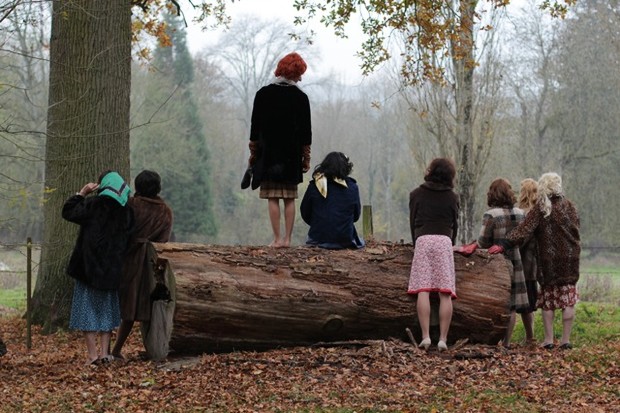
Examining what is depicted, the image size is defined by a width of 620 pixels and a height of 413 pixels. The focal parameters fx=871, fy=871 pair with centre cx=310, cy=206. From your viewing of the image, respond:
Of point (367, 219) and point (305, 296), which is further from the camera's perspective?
point (367, 219)

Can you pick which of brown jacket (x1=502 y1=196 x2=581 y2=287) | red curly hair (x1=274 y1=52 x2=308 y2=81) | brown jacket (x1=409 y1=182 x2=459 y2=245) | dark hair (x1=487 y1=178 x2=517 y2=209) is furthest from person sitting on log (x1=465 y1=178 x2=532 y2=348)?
red curly hair (x1=274 y1=52 x2=308 y2=81)

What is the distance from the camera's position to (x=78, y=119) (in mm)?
11766

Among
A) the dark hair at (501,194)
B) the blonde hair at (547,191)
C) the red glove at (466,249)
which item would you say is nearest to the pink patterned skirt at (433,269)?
the red glove at (466,249)

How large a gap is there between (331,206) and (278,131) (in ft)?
3.22

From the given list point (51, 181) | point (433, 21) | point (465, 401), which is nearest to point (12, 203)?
point (51, 181)

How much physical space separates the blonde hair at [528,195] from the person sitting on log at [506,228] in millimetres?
211

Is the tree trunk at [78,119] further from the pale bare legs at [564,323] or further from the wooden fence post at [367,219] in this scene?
the pale bare legs at [564,323]

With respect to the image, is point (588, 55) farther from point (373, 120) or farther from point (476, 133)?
point (373, 120)

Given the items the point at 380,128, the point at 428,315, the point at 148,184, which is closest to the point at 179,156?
the point at 380,128

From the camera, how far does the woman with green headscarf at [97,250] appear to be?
338 inches

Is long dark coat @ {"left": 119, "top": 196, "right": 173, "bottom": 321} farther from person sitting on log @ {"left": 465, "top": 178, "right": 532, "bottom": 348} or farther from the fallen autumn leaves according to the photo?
person sitting on log @ {"left": 465, "top": 178, "right": 532, "bottom": 348}

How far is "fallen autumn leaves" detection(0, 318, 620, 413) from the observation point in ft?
22.8

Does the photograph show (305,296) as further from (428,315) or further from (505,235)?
(505,235)

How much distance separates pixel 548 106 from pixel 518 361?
31609 millimetres
